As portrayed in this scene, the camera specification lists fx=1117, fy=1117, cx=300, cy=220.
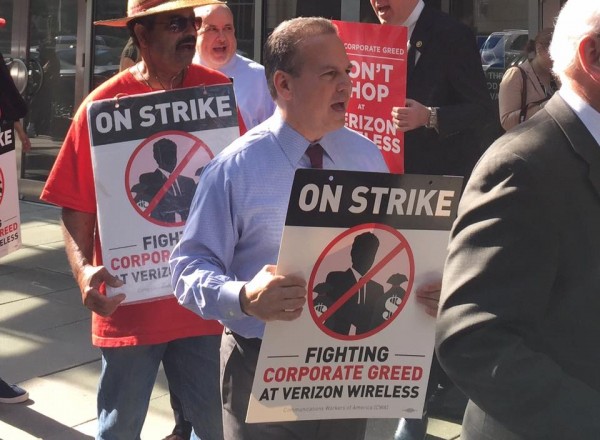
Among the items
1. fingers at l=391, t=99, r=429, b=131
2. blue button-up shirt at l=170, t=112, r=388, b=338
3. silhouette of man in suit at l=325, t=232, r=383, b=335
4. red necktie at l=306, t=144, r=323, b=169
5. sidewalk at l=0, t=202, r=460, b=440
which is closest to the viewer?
silhouette of man in suit at l=325, t=232, r=383, b=335

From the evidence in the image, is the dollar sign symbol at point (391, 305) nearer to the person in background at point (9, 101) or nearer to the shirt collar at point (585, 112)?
the shirt collar at point (585, 112)

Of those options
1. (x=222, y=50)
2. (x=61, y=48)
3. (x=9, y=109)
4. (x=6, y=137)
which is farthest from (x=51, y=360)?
(x=61, y=48)

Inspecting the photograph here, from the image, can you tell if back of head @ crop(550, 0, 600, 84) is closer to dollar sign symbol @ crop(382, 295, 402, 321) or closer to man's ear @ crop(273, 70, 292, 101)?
dollar sign symbol @ crop(382, 295, 402, 321)

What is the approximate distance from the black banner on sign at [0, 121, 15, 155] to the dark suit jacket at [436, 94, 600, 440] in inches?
153

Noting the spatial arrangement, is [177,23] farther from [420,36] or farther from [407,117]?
[420,36]

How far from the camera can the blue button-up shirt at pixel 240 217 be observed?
9.34 feet

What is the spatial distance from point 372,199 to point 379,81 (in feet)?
5.75

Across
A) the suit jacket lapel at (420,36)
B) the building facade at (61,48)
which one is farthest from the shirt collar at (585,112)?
the building facade at (61,48)

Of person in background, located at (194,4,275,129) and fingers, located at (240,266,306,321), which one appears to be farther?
person in background, located at (194,4,275,129)

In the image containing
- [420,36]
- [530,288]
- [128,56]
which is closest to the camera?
[530,288]

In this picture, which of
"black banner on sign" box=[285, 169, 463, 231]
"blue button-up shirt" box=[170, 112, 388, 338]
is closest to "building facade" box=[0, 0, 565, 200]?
"blue button-up shirt" box=[170, 112, 388, 338]

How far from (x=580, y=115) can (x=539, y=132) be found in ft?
0.30

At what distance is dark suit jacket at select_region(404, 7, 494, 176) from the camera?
444 cm

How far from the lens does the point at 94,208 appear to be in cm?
374
